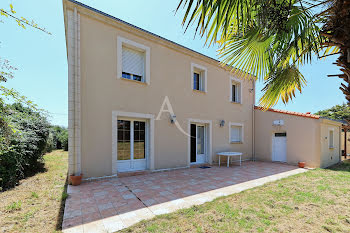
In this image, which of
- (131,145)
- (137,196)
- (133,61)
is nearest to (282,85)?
(137,196)

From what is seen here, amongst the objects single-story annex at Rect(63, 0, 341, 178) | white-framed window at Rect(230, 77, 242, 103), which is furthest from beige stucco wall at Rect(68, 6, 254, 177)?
white-framed window at Rect(230, 77, 242, 103)

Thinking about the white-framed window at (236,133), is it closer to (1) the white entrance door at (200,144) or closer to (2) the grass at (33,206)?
(1) the white entrance door at (200,144)

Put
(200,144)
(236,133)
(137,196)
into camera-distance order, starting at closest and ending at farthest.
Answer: (137,196) → (200,144) → (236,133)

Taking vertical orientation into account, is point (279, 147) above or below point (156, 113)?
below

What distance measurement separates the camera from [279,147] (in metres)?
11.1

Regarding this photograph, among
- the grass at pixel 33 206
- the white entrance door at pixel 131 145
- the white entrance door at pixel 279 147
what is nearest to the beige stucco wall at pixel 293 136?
the white entrance door at pixel 279 147

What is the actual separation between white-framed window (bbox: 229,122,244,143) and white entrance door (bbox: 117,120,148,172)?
20.9ft

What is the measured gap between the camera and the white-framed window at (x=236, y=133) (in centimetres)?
1148

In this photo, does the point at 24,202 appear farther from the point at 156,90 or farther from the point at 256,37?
the point at 256,37

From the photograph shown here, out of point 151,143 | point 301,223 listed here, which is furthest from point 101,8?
point 301,223

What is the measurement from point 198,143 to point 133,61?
572cm

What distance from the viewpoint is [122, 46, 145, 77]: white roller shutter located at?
7.38 meters

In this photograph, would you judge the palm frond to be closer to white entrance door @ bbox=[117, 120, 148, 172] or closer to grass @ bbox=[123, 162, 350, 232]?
grass @ bbox=[123, 162, 350, 232]

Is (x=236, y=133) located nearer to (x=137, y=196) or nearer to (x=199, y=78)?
(x=199, y=78)
